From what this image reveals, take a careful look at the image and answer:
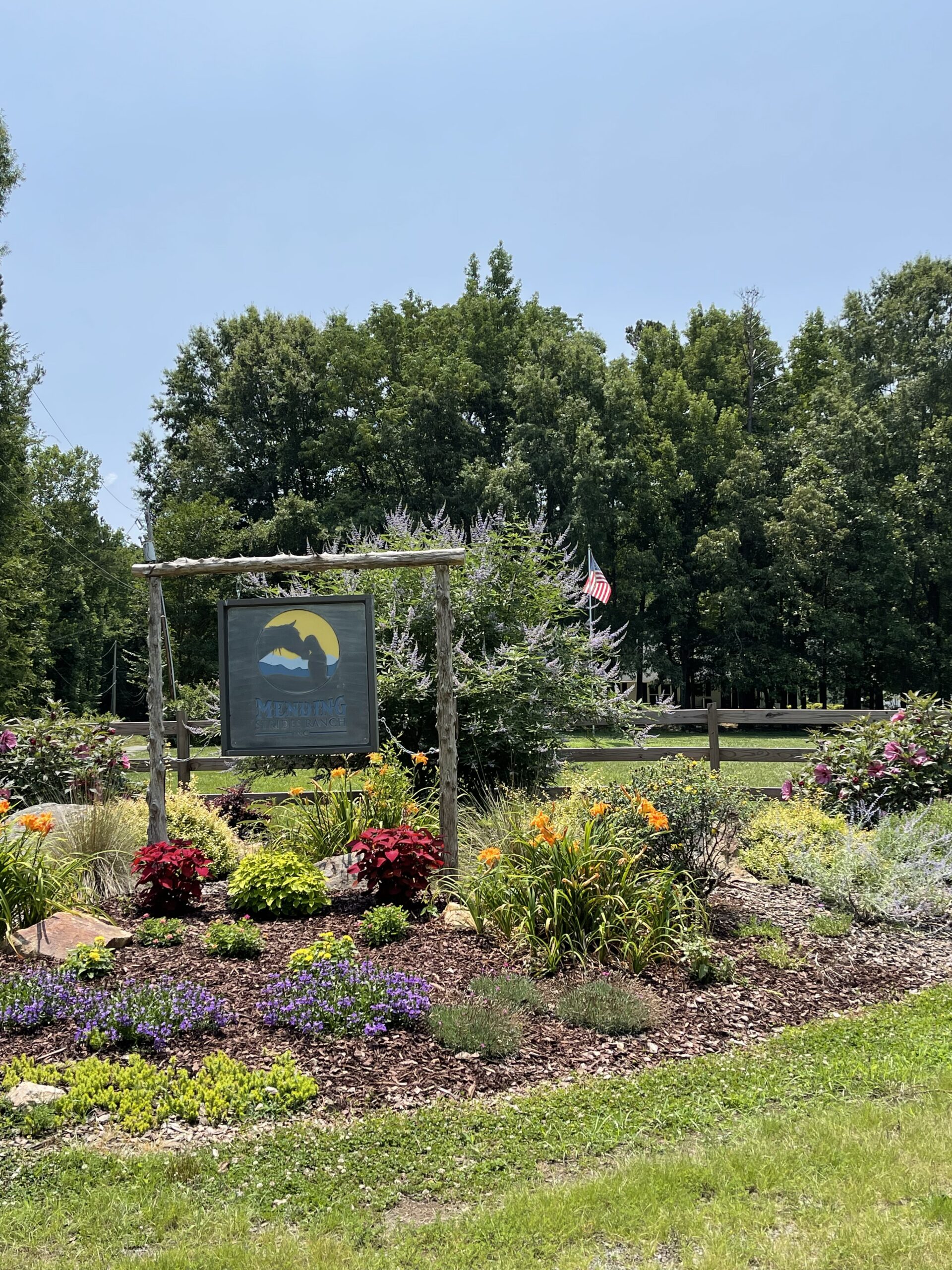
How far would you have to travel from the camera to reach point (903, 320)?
104ft

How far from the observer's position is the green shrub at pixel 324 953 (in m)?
4.91

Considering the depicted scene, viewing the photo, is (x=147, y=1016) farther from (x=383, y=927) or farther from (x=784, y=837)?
(x=784, y=837)

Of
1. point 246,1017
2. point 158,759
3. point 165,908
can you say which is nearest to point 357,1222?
point 246,1017

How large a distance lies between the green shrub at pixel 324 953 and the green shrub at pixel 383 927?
0.22 m

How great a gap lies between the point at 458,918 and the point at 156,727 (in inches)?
119

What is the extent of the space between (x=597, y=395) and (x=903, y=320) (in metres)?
10.8

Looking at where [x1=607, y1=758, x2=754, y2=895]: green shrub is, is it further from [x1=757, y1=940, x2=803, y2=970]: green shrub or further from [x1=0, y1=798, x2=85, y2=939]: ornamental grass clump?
[x1=0, y1=798, x2=85, y2=939]: ornamental grass clump

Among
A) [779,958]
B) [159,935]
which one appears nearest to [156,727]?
[159,935]

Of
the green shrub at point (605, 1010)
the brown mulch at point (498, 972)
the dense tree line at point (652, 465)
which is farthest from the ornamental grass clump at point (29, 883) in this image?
the dense tree line at point (652, 465)

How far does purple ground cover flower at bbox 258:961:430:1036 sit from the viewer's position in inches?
171

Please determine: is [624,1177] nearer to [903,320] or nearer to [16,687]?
[16,687]

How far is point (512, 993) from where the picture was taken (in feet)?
15.3

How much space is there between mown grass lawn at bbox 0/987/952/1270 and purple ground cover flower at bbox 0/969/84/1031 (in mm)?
1107

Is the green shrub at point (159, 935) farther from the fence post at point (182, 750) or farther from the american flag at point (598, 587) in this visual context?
the american flag at point (598, 587)
